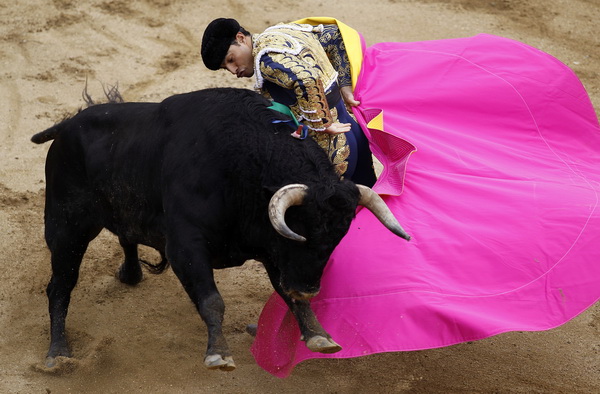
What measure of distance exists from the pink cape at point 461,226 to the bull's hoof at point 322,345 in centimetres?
17

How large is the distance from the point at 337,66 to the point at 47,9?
4832 mm

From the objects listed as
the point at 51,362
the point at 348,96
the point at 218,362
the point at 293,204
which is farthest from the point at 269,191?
the point at 51,362

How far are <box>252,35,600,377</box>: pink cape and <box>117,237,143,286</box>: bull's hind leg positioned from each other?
1.37 metres

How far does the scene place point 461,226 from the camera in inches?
169

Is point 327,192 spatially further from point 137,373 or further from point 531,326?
point 137,373

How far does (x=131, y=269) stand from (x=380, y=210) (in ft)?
7.05

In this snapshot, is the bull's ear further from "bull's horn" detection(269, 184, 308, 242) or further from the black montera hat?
the black montera hat

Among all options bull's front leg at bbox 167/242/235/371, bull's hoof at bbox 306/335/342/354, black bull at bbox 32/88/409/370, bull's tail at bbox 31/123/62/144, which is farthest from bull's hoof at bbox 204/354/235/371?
bull's tail at bbox 31/123/62/144

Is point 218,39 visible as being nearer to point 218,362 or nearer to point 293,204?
point 293,204

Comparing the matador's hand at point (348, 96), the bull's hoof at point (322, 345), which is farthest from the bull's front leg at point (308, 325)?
the matador's hand at point (348, 96)

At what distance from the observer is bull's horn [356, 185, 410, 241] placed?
3785mm

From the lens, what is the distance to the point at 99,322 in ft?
16.8

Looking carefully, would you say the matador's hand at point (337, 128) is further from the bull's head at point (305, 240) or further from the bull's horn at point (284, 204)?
the bull's horn at point (284, 204)

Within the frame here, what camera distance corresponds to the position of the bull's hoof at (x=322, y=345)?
148 inches
